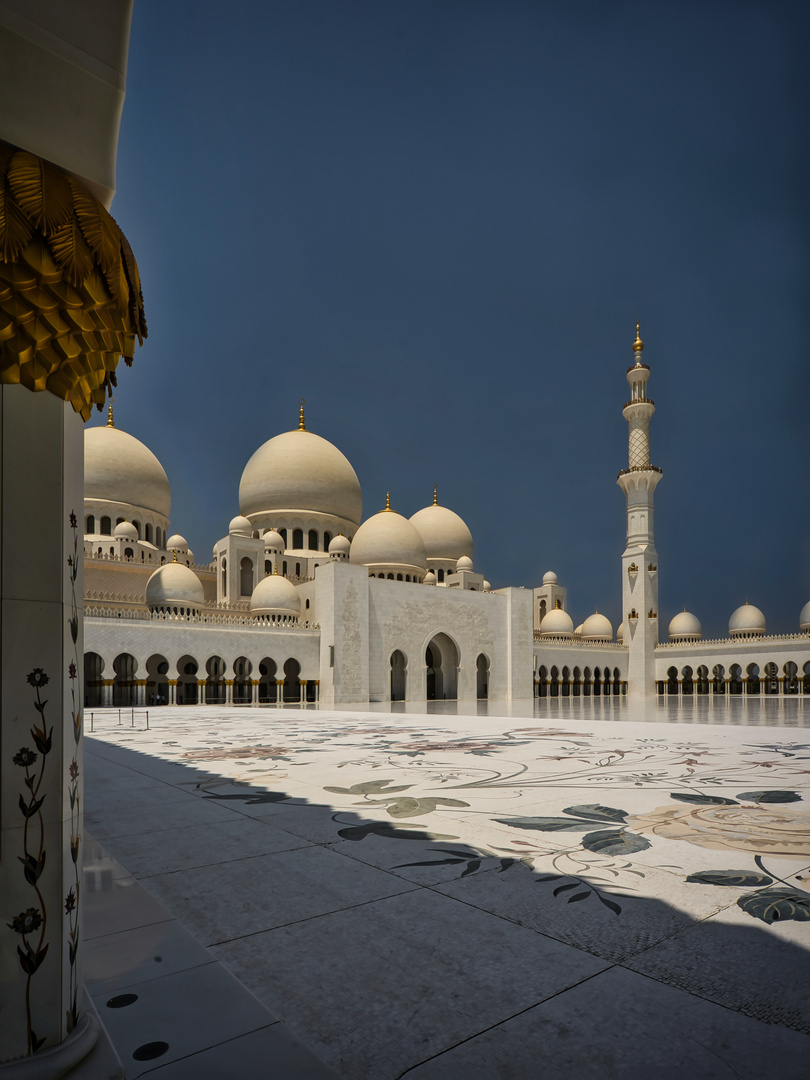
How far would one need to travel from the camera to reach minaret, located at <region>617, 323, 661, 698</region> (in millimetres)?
32969

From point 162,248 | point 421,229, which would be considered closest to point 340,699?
point 162,248

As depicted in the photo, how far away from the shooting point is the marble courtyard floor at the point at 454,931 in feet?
4.41

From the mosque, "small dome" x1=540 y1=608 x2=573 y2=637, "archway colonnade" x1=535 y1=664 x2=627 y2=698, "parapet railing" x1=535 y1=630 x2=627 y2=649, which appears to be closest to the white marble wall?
the mosque

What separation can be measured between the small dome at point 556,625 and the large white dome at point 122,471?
2140cm

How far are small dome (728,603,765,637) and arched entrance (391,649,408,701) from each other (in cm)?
2031

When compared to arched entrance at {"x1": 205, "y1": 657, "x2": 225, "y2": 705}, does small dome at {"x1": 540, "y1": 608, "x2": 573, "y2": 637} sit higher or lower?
higher

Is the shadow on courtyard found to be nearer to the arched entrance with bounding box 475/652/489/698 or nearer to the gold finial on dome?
the arched entrance with bounding box 475/652/489/698

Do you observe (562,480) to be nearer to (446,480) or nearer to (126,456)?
(446,480)

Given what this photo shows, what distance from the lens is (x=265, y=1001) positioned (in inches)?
60.8

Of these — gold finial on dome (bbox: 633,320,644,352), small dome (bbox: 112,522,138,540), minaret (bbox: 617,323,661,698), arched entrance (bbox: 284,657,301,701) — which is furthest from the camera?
gold finial on dome (bbox: 633,320,644,352)

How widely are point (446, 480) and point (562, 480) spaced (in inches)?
558

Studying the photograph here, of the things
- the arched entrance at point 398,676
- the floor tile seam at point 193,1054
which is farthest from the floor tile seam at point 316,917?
the arched entrance at point 398,676

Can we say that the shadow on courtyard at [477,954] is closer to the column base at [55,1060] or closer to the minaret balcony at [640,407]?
the column base at [55,1060]

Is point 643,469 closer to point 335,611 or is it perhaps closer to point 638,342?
point 638,342
